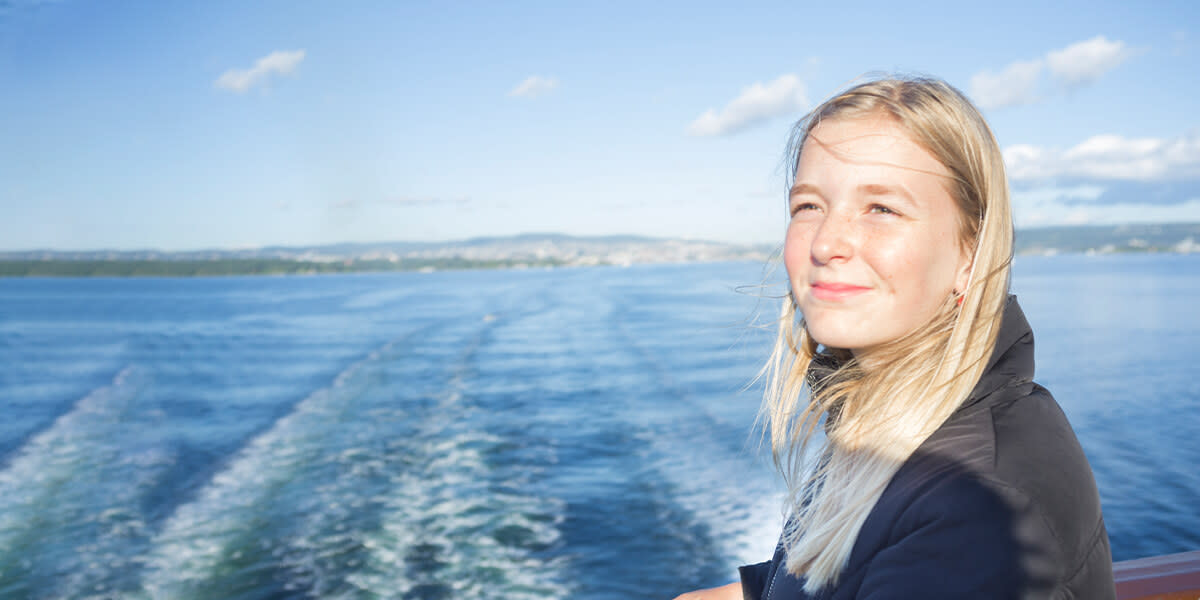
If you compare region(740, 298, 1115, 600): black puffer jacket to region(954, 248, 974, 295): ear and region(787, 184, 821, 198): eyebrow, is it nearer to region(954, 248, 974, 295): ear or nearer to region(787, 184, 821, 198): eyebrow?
region(954, 248, 974, 295): ear

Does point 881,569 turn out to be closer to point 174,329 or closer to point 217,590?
point 217,590

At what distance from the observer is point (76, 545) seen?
280 inches

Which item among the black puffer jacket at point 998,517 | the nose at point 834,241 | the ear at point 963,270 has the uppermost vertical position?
the nose at point 834,241

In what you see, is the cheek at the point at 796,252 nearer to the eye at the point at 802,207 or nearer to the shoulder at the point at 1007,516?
the eye at the point at 802,207

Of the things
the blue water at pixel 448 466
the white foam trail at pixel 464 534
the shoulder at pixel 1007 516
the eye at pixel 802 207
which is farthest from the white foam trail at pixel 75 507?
the shoulder at pixel 1007 516

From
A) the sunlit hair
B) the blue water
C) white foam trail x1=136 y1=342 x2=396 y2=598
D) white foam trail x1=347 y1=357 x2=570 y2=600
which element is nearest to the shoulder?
the sunlit hair

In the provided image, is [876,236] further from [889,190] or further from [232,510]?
[232,510]

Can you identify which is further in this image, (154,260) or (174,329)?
(154,260)

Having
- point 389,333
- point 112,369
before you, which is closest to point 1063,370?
point 389,333

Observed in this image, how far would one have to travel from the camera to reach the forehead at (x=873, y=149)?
1050mm

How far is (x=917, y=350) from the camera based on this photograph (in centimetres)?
109

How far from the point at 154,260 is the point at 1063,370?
15114 centimetres

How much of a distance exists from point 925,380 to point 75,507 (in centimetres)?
1025

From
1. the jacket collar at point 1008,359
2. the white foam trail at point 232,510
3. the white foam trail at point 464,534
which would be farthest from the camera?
the white foam trail at point 232,510
